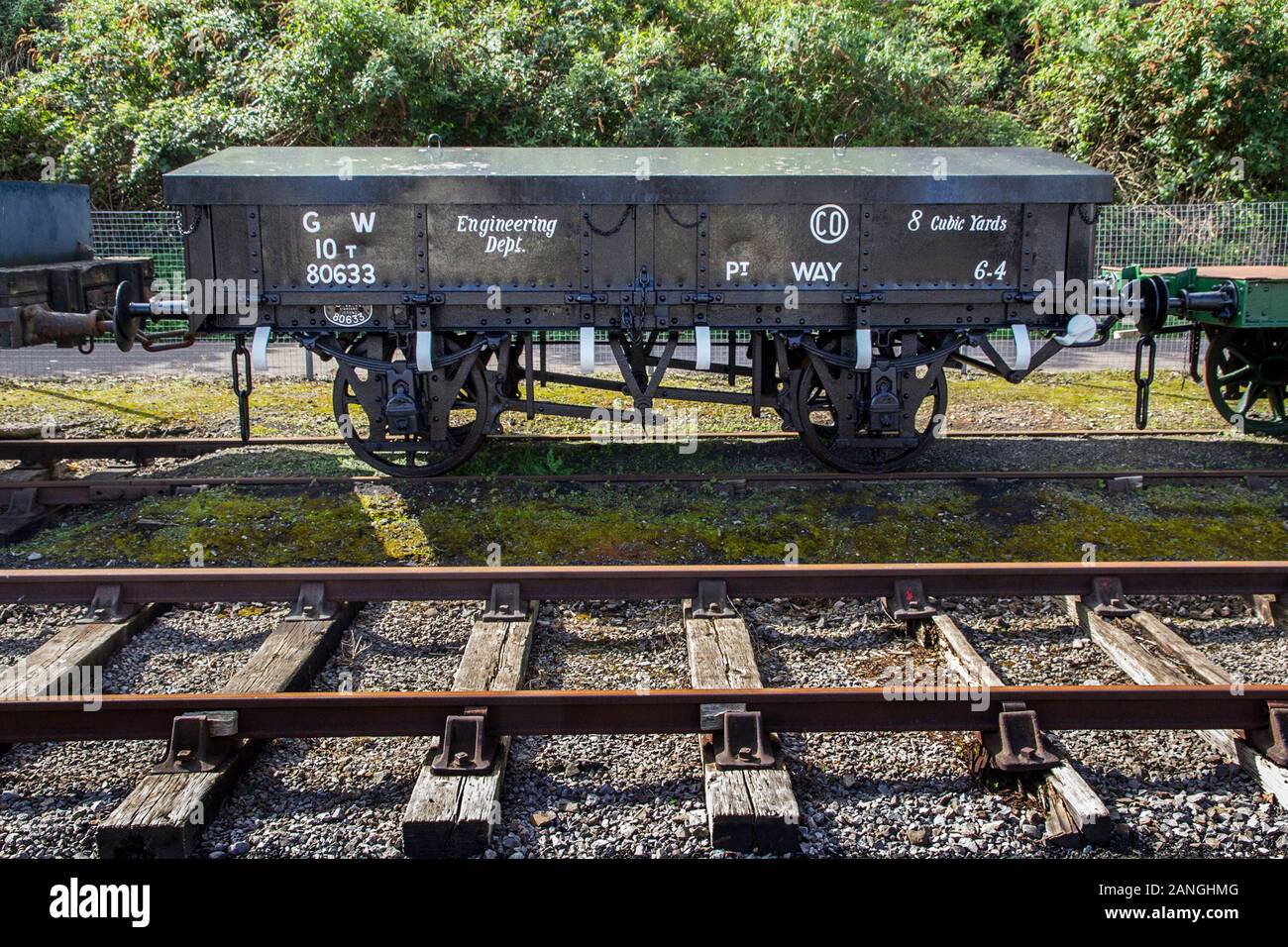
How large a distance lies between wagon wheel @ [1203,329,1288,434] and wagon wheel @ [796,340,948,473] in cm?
343

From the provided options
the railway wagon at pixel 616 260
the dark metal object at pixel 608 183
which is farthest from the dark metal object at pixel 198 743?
the dark metal object at pixel 608 183

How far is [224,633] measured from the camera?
232 inches

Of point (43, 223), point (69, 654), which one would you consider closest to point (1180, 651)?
point (69, 654)

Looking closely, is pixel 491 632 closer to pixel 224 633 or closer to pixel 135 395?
pixel 224 633

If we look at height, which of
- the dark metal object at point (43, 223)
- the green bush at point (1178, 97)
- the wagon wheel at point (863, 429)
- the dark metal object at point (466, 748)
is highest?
the green bush at point (1178, 97)

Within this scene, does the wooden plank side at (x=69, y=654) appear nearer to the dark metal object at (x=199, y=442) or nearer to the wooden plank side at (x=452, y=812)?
the wooden plank side at (x=452, y=812)

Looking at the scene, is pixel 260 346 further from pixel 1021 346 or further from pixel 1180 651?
pixel 1180 651

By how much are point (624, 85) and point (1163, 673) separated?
14745 mm

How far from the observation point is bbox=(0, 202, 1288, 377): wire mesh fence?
14.6 metres

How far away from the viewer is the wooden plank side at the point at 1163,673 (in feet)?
14.2

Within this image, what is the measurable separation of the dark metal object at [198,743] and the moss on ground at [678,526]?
2.86 m

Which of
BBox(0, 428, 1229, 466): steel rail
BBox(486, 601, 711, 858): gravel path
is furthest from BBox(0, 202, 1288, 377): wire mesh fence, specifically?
BBox(486, 601, 711, 858): gravel path

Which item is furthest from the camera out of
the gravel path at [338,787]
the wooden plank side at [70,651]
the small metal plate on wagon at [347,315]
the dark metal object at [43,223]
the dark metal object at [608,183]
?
the dark metal object at [43,223]

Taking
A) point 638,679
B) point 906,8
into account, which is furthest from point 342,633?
point 906,8
